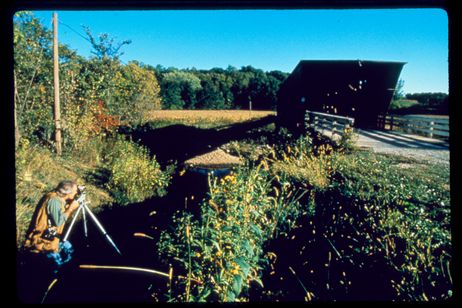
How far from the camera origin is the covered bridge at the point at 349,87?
561 inches

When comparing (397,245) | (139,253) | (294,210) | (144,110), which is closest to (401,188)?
(397,245)

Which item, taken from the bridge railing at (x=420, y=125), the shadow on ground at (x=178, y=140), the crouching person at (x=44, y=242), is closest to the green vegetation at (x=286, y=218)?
the crouching person at (x=44, y=242)

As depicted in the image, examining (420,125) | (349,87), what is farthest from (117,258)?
(420,125)

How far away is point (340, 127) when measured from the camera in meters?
11.0

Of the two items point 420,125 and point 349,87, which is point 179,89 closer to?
point 349,87

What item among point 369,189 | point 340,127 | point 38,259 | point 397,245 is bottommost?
point 38,259

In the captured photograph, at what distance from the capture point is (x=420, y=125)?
1448cm

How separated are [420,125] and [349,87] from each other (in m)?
4.48

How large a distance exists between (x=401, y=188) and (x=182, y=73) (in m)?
35.6

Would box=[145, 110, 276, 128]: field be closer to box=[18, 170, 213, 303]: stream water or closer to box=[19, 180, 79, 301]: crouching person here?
box=[18, 170, 213, 303]: stream water

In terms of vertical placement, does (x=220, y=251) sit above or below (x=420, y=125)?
below

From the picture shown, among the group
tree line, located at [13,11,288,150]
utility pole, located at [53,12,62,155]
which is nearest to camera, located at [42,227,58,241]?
tree line, located at [13,11,288,150]

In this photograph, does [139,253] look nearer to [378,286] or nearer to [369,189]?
[378,286]

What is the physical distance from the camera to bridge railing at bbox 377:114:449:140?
504 inches
